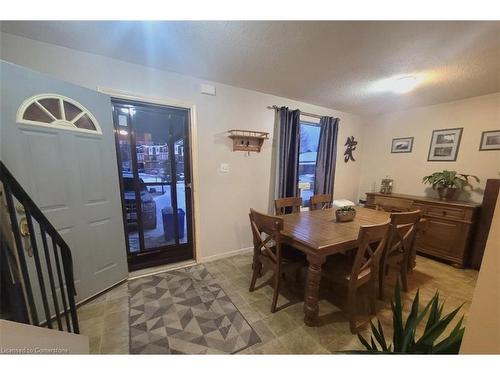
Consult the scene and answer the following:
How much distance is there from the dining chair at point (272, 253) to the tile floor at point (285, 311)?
0.16 m

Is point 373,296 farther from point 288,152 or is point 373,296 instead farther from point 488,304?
point 288,152

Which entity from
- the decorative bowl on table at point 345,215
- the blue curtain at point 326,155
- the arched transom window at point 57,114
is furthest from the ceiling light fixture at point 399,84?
the arched transom window at point 57,114

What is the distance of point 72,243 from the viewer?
177 cm

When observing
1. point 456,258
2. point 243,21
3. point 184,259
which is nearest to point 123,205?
point 184,259

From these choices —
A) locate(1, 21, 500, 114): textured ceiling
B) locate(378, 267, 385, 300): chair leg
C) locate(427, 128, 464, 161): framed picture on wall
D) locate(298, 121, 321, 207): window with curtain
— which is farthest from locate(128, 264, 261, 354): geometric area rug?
locate(427, 128, 464, 161): framed picture on wall

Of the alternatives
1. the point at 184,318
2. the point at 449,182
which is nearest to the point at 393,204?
the point at 449,182

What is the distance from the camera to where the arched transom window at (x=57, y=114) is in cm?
149

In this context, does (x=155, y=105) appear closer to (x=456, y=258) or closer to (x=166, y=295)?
(x=166, y=295)

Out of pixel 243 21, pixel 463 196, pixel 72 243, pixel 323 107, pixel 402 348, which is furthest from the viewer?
pixel 323 107

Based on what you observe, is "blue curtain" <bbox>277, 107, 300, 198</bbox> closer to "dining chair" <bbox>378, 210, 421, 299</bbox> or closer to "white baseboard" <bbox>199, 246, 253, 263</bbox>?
"white baseboard" <bbox>199, 246, 253, 263</bbox>

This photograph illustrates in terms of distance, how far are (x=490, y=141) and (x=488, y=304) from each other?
3299 mm

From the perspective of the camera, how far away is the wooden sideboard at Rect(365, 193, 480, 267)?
2.54m

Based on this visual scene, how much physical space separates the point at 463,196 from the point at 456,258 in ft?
3.02

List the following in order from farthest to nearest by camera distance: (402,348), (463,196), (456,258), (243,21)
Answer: (463,196)
(456,258)
(243,21)
(402,348)
